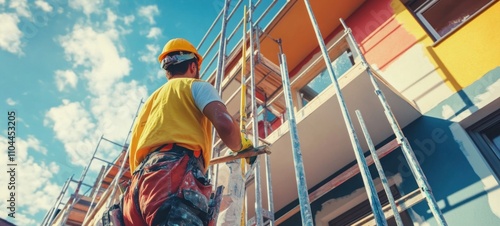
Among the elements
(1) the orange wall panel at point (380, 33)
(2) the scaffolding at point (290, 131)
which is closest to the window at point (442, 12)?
(1) the orange wall panel at point (380, 33)

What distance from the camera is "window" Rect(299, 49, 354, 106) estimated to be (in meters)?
6.29

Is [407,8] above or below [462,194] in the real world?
above

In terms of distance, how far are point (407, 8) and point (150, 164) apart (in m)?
5.64

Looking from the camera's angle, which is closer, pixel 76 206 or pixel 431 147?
pixel 431 147

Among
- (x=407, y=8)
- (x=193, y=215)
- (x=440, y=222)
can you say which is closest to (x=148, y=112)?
(x=193, y=215)

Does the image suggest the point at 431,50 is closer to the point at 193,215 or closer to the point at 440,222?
the point at 440,222

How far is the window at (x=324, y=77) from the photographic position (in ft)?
20.6

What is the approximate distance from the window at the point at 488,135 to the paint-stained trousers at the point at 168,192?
11.7ft

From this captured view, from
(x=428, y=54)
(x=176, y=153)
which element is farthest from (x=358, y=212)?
(x=176, y=153)

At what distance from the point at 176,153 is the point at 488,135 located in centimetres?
394

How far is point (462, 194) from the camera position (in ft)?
11.1

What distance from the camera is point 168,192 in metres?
1.30

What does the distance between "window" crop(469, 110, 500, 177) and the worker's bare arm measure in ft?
11.0

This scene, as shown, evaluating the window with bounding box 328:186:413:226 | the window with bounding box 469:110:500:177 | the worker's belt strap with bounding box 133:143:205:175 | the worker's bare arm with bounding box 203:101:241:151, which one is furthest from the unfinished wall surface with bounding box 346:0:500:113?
the worker's belt strap with bounding box 133:143:205:175
